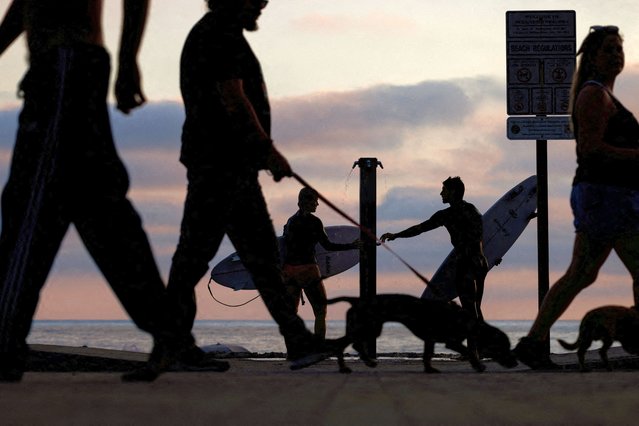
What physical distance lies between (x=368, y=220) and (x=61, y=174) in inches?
294

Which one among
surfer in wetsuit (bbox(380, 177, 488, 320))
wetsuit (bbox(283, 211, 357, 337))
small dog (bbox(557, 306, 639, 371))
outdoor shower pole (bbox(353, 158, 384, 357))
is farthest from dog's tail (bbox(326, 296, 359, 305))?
outdoor shower pole (bbox(353, 158, 384, 357))

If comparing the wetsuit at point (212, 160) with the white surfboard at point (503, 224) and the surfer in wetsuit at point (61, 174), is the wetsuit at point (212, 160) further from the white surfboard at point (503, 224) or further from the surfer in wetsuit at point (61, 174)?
the white surfboard at point (503, 224)

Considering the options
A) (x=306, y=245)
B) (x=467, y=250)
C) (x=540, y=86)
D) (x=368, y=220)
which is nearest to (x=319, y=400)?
(x=467, y=250)

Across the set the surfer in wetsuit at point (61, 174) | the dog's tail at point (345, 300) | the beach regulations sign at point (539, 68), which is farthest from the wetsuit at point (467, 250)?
the surfer in wetsuit at point (61, 174)

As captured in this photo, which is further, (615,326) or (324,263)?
(324,263)

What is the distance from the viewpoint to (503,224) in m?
15.6

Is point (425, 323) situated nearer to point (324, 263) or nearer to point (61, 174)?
point (61, 174)

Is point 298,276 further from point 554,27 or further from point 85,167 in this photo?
point 85,167

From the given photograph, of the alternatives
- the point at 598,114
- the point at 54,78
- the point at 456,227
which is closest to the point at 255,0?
the point at 54,78

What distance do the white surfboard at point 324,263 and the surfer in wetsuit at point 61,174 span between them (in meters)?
11.8

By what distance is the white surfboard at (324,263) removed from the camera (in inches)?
665

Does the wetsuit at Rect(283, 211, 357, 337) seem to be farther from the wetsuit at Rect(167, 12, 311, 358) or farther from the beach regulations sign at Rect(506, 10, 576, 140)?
the wetsuit at Rect(167, 12, 311, 358)

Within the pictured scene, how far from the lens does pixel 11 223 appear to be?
486cm

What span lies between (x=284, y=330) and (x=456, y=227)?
15.8 ft
